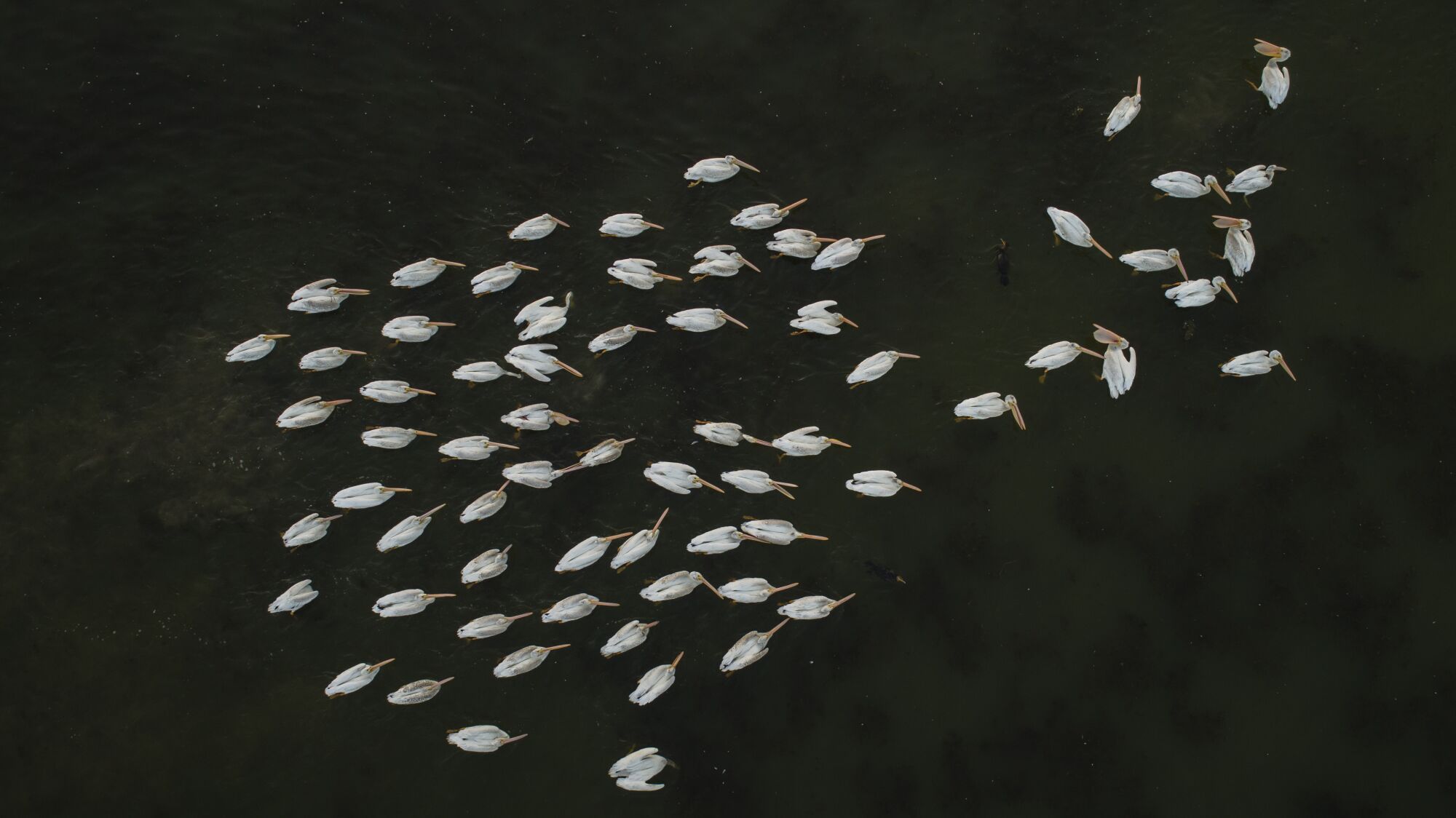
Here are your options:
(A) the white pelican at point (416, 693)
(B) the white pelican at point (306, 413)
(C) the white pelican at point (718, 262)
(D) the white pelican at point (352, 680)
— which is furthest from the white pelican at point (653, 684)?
(B) the white pelican at point (306, 413)

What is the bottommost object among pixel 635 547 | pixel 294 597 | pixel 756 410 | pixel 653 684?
pixel 653 684

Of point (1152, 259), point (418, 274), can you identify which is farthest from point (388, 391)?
point (1152, 259)

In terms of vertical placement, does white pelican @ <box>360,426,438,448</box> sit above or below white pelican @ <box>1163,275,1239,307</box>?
above

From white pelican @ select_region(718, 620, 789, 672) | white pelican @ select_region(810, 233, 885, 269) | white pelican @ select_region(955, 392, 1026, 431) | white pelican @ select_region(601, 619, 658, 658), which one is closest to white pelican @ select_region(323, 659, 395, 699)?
white pelican @ select_region(601, 619, 658, 658)

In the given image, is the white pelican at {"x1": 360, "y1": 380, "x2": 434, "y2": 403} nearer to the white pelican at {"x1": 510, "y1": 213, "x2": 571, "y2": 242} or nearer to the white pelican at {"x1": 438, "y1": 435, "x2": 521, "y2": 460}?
the white pelican at {"x1": 438, "y1": 435, "x2": 521, "y2": 460}

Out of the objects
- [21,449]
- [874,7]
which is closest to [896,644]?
[874,7]

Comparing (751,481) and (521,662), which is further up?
(751,481)

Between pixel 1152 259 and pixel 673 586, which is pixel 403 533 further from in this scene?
pixel 1152 259
